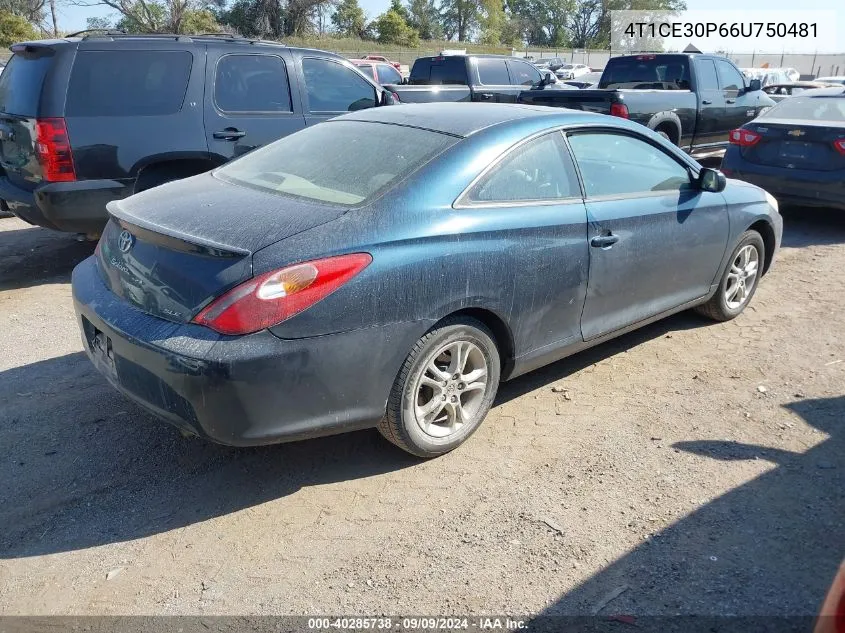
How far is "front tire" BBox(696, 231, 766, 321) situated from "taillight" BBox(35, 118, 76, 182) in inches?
194

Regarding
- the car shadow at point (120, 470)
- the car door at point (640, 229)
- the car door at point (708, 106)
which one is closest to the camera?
the car shadow at point (120, 470)

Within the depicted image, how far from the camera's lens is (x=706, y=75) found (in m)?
11.2

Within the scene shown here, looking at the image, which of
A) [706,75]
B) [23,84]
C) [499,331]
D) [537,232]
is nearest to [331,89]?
[23,84]

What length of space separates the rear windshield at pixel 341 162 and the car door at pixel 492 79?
8523mm

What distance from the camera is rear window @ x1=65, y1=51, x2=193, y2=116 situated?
5.83 metres

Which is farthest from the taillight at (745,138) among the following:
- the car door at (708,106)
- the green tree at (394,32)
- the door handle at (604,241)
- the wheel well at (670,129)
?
the green tree at (394,32)

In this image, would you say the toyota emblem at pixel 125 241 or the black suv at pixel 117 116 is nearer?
the toyota emblem at pixel 125 241

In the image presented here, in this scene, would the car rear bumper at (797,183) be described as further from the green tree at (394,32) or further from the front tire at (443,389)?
the green tree at (394,32)

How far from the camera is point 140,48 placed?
6176mm

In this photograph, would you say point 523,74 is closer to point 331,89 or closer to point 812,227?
point 812,227

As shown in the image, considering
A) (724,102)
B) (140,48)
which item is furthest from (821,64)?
(140,48)

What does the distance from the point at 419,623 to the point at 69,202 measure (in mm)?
4704

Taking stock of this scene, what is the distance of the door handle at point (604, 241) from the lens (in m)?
3.93

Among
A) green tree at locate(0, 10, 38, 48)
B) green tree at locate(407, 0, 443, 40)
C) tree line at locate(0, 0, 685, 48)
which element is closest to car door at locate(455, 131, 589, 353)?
tree line at locate(0, 0, 685, 48)
